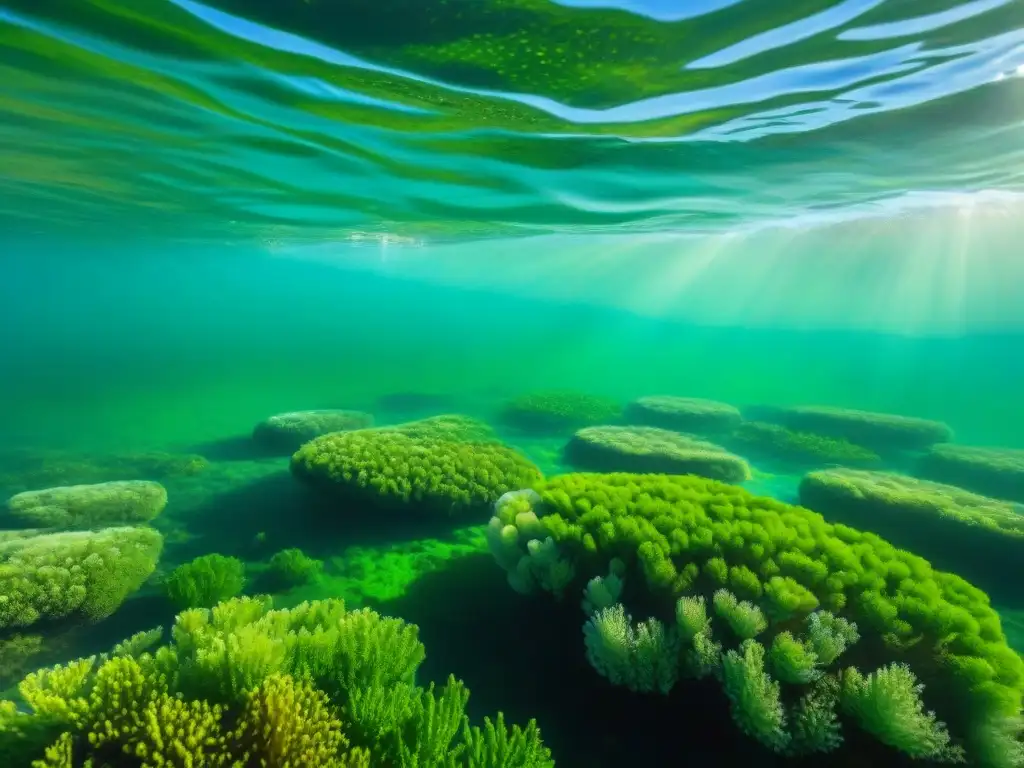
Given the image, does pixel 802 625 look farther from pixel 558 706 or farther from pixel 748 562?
pixel 558 706

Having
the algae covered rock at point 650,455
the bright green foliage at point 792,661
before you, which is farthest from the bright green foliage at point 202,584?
the algae covered rock at point 650,455

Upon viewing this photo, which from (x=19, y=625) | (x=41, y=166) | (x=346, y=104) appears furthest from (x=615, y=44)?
(x=41, y=166)

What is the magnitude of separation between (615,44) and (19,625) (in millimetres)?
10847

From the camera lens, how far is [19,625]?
17.5 ft

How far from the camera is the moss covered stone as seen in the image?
7.87 meters

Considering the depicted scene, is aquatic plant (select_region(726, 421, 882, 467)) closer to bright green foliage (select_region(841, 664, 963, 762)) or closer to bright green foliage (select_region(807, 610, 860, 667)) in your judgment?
bright green foliage (select_region(807, 610, 860, 667))

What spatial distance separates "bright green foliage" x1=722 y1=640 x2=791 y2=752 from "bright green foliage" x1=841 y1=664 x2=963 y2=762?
0.58 m

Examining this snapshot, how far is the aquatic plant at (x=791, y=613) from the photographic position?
364cm

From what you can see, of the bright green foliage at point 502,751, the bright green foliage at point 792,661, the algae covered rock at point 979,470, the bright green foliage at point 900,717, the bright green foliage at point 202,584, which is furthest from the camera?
the algae covered rock at point 979,470

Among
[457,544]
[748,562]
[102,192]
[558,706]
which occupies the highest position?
[102,192]

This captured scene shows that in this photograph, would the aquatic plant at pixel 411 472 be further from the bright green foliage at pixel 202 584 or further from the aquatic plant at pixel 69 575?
the aquatic plant at pixel 69 575

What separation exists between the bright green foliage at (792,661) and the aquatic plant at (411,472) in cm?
548

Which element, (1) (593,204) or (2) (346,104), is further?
(1) (593,204)

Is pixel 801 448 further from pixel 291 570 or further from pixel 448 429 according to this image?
pixel 291 570
